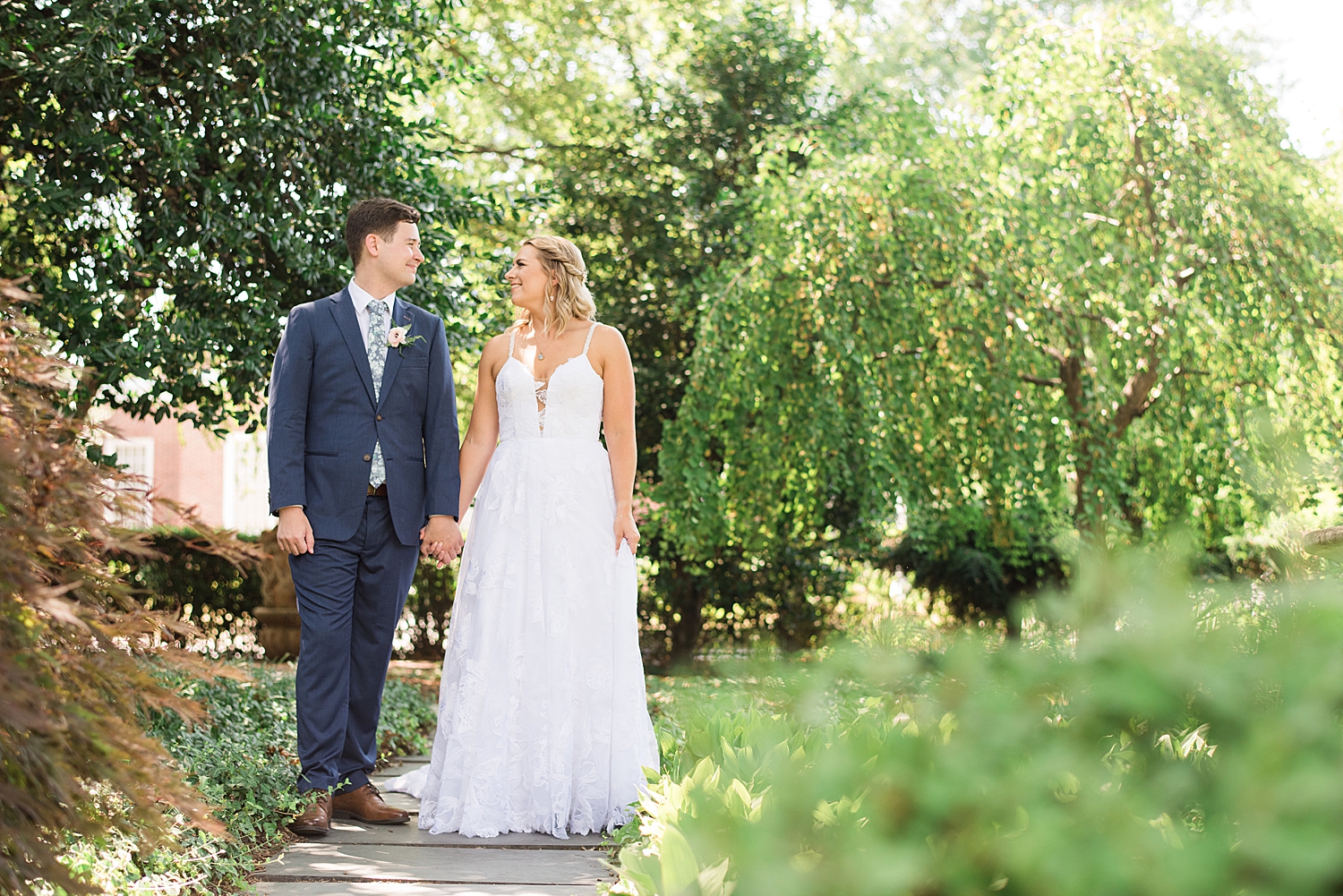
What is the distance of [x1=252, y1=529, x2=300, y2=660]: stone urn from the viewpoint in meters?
9.04

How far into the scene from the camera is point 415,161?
5.81 metres

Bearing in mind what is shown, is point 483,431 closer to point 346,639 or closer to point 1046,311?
point 346,639

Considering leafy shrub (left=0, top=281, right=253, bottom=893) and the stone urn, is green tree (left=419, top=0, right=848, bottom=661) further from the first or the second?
leafy shrub (left=0, top=281, right=253, bottom=893)

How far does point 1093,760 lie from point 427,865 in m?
2.43

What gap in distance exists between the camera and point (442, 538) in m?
3.66

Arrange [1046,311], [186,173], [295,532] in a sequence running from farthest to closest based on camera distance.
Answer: [1046,311], [186,173], [295,532]

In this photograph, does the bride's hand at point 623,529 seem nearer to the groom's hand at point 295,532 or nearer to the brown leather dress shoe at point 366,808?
the groom's hand at point 295,532

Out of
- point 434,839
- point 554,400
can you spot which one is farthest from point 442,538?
point 434,839

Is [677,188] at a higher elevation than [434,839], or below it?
higher

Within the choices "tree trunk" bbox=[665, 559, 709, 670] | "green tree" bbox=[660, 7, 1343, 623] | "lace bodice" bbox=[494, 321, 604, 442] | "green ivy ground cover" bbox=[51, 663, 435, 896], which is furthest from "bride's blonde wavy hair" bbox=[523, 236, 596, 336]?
"tree trunk" bbox=[665, 559, 709, 670]

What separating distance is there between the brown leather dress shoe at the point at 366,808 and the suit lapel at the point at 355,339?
1.28m


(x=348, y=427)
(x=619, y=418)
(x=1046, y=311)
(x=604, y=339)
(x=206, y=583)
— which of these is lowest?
(x=206, y=583)

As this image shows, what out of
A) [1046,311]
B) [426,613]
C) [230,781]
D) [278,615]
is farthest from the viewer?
[426,613]

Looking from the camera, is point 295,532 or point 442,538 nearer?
point 295,532
